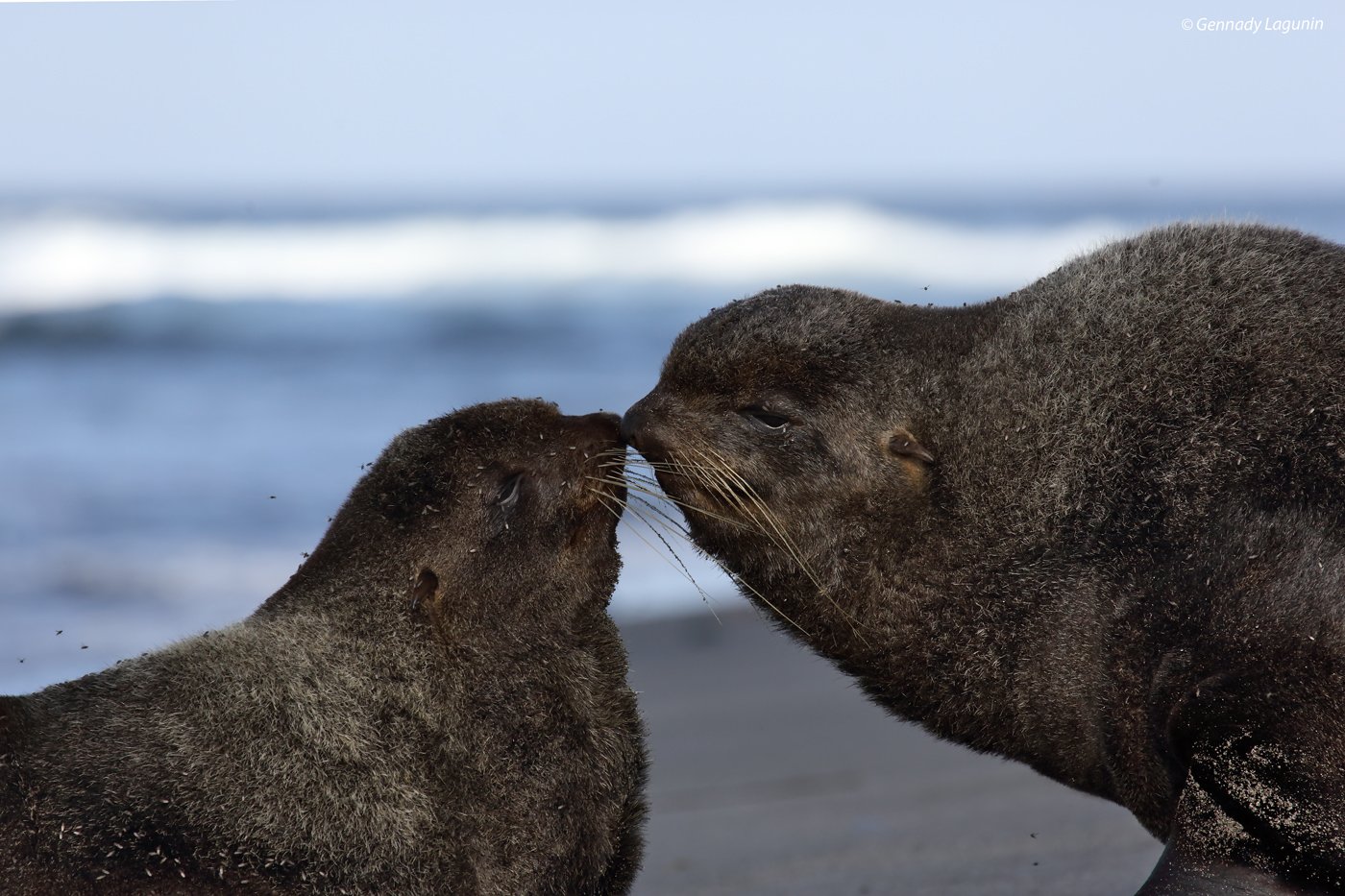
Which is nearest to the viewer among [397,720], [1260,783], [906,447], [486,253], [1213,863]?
[1260,783]

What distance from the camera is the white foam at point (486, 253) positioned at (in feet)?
89.4

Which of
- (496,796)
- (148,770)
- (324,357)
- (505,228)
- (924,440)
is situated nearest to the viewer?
(148,770)

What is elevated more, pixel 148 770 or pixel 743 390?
pixel 743 390

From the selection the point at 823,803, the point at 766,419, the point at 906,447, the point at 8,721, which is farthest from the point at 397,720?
the point at 823,803

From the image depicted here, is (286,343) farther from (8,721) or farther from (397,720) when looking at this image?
(8,721)

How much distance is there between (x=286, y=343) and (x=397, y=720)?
1840cm

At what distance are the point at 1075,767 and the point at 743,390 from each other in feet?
6.85

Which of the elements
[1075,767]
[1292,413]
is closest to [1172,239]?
[1292,413]

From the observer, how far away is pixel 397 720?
6.11 m

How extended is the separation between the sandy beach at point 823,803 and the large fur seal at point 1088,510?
5.51 ft

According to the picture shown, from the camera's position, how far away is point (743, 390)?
22.2ft

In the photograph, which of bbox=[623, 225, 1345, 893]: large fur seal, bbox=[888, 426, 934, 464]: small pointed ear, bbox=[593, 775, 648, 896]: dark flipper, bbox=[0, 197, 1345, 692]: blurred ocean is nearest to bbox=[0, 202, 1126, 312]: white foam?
bbox=[0, 197, 1345, 692]: blurred ocean

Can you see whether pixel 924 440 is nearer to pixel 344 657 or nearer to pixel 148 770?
pixel 344 657

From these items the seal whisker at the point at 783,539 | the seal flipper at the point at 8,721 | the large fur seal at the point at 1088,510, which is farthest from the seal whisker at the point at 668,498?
the seal flipper at the point at 8,721
